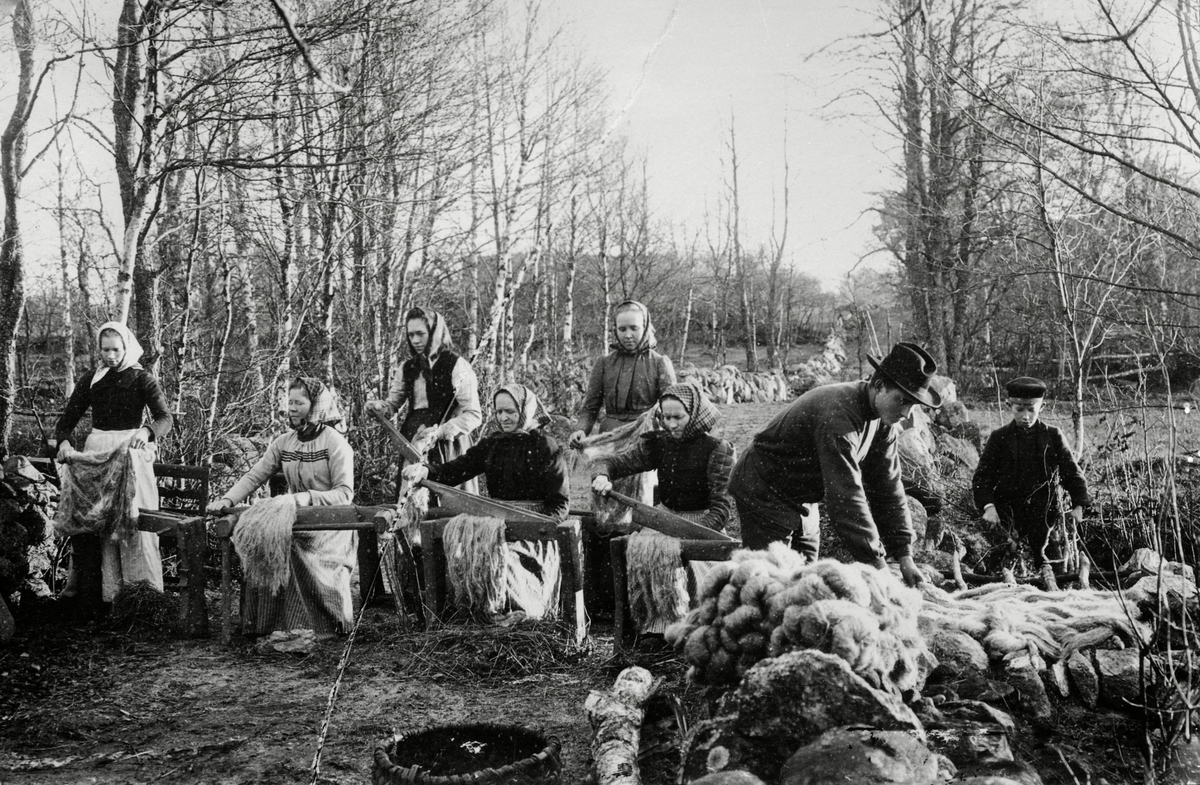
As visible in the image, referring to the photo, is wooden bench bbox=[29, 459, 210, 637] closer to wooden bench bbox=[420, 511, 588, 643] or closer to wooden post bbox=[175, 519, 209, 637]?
wooden post bbox=[175, 519, 209, 637]

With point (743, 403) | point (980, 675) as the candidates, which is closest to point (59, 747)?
point (980, 675)

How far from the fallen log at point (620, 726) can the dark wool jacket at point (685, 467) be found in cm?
165

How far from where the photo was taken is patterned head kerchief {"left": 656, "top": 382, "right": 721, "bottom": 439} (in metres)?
4.86

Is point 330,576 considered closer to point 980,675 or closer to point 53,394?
point 980,675

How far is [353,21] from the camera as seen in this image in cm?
682

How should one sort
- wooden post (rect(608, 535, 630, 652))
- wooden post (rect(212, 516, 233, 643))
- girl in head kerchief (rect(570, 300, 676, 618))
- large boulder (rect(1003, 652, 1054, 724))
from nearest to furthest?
large boulder (rect(1003, 652, 1054, 724)) < wooden post (rect(608, 535, 630, 652)) < wooden post (rect(212, 516, 233, 643)) < girl in head kerchief (rect(570, 300, 676, 618))

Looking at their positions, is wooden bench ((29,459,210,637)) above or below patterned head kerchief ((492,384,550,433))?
below

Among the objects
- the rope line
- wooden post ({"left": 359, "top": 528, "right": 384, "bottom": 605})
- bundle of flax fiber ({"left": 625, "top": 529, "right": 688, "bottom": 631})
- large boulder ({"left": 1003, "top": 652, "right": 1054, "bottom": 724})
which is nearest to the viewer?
large boulder ({"left": 1003, "top": 652, "right": 1054, "bottom": 724})

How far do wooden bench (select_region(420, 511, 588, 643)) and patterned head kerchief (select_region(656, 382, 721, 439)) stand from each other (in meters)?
0.81

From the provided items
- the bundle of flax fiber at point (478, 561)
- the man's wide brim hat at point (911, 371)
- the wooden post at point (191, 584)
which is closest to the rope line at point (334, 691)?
the bundle of flax fiber at point (478, 561)

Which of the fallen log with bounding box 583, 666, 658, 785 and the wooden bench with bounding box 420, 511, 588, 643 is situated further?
the wooden bench with bounding box 420, 511, 588, 643

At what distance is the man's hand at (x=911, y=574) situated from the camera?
3.79 metres

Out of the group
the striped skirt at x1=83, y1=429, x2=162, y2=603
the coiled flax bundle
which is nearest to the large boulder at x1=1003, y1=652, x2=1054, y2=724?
the coiled flax bundle

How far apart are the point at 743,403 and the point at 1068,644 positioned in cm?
1643
